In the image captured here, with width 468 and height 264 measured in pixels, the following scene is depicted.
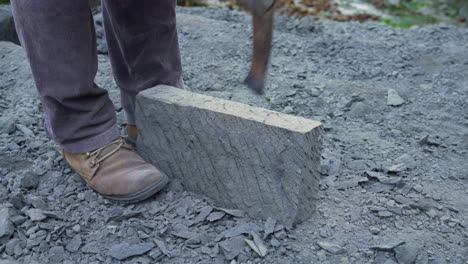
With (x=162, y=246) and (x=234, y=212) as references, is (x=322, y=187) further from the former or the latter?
(x=162, y=246)

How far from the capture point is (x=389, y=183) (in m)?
2.06

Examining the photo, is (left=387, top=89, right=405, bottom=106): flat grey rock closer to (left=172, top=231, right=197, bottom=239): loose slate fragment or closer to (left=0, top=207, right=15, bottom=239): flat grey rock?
(left=172, top=231, right=197, bottom=239): loose slate fragment

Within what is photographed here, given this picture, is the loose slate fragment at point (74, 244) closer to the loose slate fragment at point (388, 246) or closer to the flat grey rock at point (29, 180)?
the flat grey rock at point (29, 180)

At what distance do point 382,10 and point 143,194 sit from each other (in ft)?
16.2

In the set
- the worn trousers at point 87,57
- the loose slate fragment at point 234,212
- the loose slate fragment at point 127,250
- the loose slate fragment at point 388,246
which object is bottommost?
the loose slate fragment at point 127,250

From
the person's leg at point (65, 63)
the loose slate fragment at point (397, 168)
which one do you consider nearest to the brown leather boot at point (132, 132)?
the person's leg at point (65, 63)

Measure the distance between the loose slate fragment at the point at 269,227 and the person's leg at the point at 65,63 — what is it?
77 centimetres

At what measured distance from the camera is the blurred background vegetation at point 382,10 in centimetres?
556

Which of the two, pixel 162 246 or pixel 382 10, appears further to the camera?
pixel 382 10

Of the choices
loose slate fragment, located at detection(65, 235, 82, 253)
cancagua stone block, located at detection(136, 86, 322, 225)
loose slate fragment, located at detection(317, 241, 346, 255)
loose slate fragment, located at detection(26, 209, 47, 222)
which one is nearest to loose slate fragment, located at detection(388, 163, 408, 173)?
cancagua stone block, located at detection(136, 86, 322, 225)

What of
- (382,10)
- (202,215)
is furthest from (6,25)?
(382,10)

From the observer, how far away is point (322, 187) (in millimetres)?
2043

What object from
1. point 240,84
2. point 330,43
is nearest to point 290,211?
point 240,84

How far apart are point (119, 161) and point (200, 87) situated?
1123 millimetres
